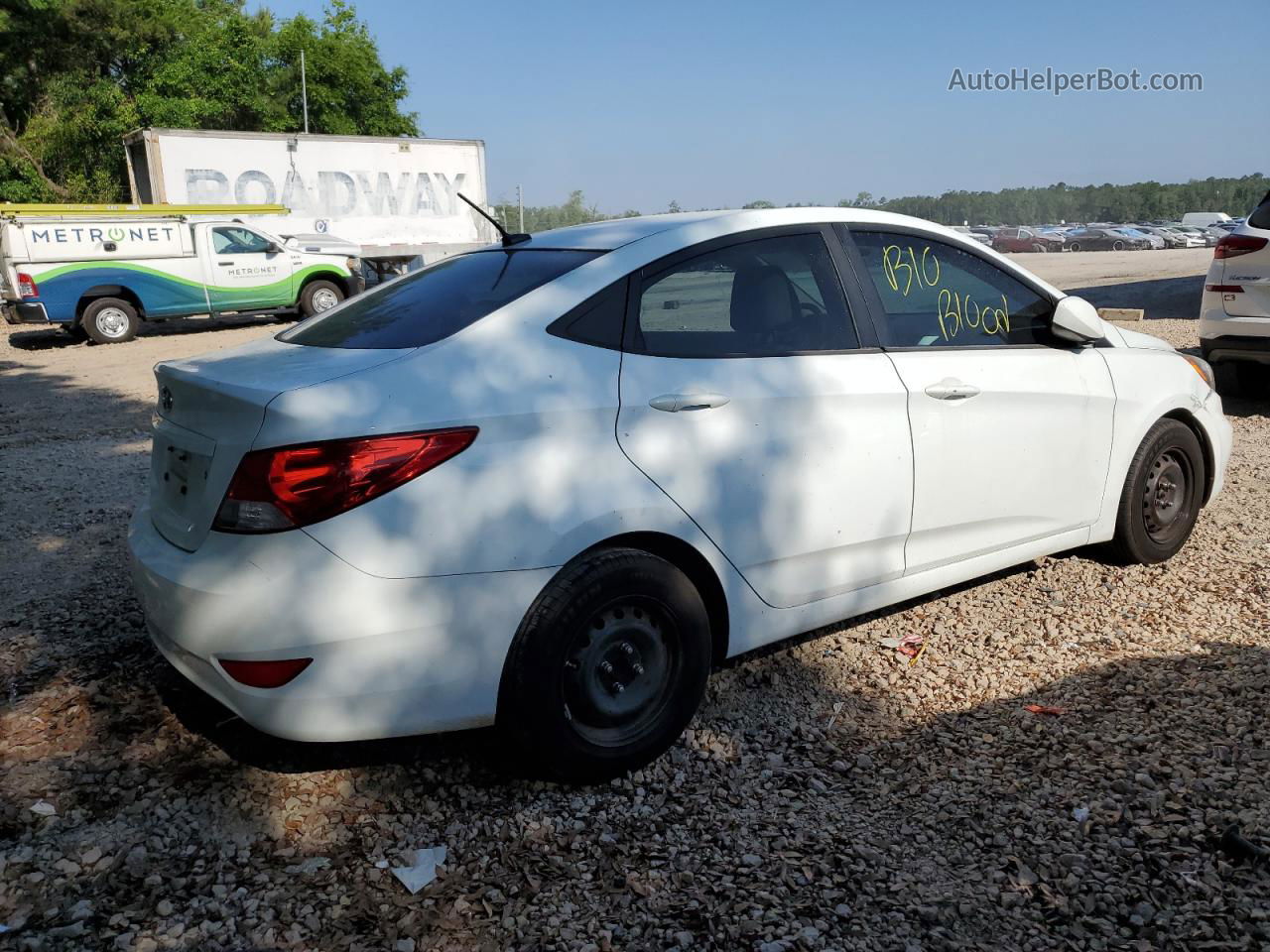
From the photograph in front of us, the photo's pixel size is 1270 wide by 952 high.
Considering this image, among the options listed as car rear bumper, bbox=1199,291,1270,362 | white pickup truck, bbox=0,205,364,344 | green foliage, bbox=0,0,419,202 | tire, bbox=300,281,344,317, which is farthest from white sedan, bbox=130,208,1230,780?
green foliage, bbox=0,0,419,202

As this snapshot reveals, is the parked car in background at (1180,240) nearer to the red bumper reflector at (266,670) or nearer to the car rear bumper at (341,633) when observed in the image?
the car rear bumper at (341,633)

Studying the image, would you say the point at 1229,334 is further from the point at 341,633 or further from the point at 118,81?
the point at 118,81

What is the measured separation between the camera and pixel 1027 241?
60.5m

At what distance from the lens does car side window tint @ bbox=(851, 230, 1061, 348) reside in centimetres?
376

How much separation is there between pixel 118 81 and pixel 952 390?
4070 cm

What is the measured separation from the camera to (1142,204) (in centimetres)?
10856

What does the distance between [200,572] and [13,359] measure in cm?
1416

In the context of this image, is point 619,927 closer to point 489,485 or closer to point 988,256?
point 489,485

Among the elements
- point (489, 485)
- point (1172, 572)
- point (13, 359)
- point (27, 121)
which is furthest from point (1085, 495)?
point (27, 121)

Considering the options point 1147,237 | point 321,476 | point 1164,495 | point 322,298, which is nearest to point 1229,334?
point 1164,495

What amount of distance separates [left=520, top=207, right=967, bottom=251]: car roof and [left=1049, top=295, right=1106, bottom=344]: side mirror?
1.92ft

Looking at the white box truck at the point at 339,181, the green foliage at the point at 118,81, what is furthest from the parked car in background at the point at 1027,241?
the white box truck at the point at 339,181

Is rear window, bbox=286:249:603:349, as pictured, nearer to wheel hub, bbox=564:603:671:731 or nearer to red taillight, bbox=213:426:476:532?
red taillight, bbox=213:426:476:532

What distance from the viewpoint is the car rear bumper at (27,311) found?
14.9 metres
